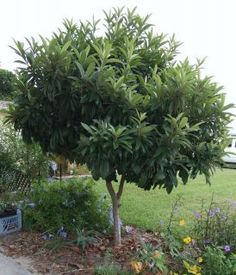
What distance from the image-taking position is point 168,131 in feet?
13.5

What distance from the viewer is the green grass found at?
22.9ft

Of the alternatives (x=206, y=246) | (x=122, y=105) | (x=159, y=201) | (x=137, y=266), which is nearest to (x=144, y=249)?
(x=137, y=266)

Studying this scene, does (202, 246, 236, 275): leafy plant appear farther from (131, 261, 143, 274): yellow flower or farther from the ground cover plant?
(131, 261, 143, 274): yellow flower

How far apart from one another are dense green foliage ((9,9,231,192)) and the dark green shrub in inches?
38.4

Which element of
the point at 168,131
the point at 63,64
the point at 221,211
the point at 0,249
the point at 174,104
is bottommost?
the point at 0,249

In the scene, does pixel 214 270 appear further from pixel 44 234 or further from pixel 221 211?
pixel 44 234

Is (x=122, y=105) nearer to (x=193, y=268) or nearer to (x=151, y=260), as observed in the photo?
(x=151, y=260)

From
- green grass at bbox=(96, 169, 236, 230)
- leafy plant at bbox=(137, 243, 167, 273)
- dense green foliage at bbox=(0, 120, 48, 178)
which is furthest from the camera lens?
dense green foliage at bbox=(0, 120, 48, 178)

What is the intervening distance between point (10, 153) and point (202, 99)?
218 inches

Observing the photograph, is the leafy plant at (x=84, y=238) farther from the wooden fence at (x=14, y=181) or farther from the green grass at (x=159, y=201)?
the wooden fence at (x=14, y=181)

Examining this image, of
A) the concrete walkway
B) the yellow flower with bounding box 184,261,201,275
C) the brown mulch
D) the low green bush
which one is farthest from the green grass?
the concrete walkway

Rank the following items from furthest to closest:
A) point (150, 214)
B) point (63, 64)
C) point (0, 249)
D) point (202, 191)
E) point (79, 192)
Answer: point (202, 191) < point (150, 214) < point (79, 192) < point (0, 249) < point (63, 64)

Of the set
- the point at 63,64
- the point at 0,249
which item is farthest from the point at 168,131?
the point at 0,249

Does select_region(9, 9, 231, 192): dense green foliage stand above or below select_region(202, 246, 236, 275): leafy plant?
above
